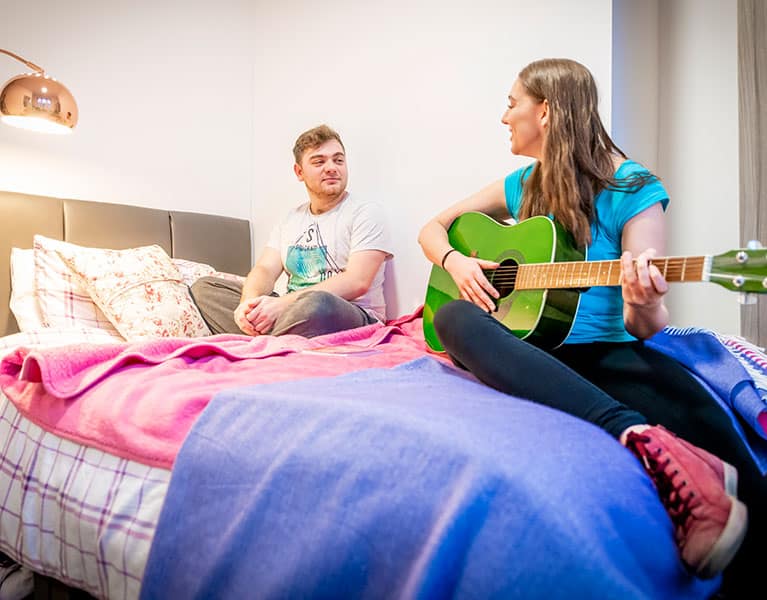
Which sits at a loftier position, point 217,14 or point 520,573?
point 217,14

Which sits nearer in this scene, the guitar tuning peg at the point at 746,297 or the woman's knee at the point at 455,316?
the guitar tuning peg at the point at 746,297

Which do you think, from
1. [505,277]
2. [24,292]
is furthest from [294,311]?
[24,292]

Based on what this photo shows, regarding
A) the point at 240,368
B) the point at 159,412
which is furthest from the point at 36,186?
the point at 159,412

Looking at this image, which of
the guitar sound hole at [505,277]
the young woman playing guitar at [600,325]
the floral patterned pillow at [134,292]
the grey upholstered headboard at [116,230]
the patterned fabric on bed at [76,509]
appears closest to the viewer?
the young woman playing guitar at [600,325]

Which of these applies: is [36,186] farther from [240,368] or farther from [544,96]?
[544,96]

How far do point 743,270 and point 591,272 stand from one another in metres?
0.27

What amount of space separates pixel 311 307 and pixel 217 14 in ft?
6.00

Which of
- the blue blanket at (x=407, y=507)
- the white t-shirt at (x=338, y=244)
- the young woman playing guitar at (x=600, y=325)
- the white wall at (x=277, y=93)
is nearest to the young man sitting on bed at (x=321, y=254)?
the white t-shirt at (x=338, y=244)

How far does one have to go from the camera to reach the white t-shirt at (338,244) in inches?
82.4

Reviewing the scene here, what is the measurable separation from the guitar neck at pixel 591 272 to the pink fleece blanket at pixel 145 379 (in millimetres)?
334

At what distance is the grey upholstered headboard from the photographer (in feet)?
6.26

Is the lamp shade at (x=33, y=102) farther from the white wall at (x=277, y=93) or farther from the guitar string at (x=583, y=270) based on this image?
the guitar string at (x=583, y=270)

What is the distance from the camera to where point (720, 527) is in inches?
22.0

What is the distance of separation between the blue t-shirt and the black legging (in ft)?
0.21
